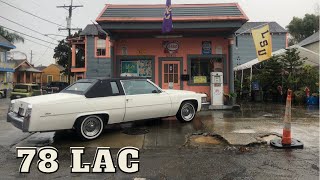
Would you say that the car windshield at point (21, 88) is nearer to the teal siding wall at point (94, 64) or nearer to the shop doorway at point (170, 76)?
the teal siding wall at point (94, 64)

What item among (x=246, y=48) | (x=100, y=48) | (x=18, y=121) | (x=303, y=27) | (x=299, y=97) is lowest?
(x=18, y=121)

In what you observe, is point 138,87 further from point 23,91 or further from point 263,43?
point 23,91

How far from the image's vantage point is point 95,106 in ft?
23.1

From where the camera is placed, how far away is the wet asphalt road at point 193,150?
15.8ft

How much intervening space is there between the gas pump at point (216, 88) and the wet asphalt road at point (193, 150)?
144 inches

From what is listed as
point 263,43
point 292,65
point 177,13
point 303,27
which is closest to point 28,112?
point 177,13

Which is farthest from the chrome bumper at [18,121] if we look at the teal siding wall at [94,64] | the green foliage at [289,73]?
the teal siding wall at [94,64]

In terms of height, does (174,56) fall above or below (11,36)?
below

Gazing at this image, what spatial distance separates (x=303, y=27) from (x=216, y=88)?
37288mm

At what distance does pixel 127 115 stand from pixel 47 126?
203 centimetres

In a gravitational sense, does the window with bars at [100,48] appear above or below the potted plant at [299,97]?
above

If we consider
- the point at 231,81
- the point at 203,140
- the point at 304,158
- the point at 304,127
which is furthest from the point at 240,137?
the point at 231,81

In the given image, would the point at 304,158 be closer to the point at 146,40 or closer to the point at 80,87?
the point at 80,87

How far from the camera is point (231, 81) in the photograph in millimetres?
13797
